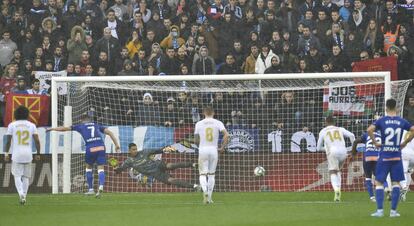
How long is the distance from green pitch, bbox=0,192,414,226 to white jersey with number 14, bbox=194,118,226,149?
53.5 inches

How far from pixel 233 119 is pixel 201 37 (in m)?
2.65

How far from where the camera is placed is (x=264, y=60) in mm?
29781

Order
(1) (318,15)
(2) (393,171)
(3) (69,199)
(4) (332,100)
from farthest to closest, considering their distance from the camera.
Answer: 1. (1) (318,15)
2. (4) (332,100)
3. (3) (69,199)
4. (2) (393,171)

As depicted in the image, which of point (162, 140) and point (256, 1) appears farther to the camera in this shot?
point (256, 1)

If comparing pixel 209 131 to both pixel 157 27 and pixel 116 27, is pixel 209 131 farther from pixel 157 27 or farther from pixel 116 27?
pixel 116 27

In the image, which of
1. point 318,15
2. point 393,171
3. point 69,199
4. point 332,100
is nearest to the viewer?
point 393,171

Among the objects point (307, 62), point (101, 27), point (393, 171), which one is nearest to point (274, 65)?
point (307, 62)

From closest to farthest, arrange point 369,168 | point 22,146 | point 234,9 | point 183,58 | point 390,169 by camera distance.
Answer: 1. point 390,169
2. point 22,146
3. point 369,168
4. point 183,58
5. point 234,9

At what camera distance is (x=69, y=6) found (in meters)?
31.9

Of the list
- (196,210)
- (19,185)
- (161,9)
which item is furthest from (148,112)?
(196,210)

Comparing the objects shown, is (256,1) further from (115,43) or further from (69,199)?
(69,199)

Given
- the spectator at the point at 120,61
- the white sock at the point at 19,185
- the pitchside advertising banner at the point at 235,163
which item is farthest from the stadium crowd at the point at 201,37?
the white sock at the point at 19,185

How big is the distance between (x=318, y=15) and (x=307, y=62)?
5.72 feet

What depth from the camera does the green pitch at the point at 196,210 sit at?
17.9m
